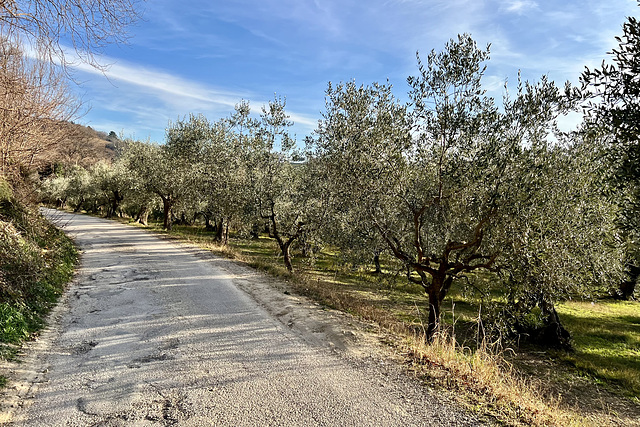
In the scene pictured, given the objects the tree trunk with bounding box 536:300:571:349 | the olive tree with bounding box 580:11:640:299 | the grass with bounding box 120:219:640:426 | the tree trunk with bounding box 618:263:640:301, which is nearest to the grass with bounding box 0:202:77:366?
the grass with bounding box 120:219:640:426

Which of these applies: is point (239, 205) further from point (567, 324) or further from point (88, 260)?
point (567, 324)

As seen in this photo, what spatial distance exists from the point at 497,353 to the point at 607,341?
13.7m

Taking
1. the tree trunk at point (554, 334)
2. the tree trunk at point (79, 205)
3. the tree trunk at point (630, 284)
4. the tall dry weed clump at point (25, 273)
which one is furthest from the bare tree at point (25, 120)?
the tree trunk at point (79, 205)

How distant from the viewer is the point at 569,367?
474 inches

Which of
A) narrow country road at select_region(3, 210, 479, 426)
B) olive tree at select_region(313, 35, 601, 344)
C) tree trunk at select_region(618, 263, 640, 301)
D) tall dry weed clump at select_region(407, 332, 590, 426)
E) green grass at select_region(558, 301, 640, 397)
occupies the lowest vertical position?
green grass at select_region(558, 301, 640, 397)

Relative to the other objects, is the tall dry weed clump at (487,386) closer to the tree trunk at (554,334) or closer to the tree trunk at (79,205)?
the tree trunk at (554,334)

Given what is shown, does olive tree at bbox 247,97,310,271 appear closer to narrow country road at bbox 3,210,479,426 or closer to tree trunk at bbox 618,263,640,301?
narrow country road at bbox 3,210,479,426

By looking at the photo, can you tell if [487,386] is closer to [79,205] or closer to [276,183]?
[276,183]

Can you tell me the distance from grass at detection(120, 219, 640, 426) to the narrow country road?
0.78m

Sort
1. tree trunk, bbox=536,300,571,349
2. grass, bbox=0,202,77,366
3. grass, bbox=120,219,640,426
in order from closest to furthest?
grass, bbox=120,219,640,426, grass, bbox=0,202,77,366, tree trunk, bbox=536,300,571,349

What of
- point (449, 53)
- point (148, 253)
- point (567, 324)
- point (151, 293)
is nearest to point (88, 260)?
point (148, 253)

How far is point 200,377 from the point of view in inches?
201

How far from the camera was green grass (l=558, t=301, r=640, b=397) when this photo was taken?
37.9ft

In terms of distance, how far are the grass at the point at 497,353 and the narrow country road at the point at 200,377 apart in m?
0.78
